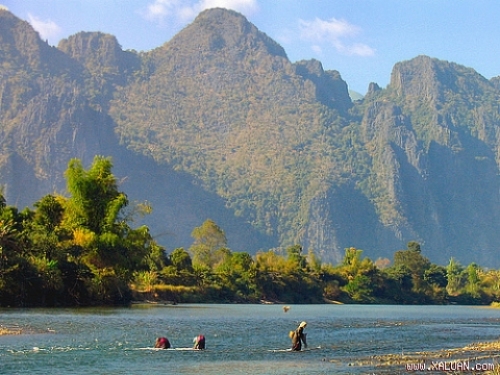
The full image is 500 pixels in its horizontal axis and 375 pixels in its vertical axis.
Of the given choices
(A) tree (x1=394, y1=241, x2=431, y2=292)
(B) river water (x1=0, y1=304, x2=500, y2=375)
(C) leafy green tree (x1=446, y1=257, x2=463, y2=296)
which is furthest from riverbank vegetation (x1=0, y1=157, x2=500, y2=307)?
(C) leafy green tree (x1=446, y1=257, x2=463, y2=296)

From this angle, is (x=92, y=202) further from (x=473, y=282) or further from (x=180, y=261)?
(x=473, y=282)

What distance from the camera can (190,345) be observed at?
40594 millimetres

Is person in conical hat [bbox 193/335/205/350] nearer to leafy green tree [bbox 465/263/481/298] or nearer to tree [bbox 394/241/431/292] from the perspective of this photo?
tree [bbox 394/241/431/292]

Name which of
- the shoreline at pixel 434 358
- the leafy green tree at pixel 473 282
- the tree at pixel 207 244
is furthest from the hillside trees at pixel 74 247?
the leafy green tree at pixel 473 282

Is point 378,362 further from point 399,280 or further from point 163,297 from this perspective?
point 399,280

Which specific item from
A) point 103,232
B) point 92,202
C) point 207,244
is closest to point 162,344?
point 103,232

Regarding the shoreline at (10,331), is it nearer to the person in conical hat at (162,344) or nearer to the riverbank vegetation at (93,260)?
the person in conical hat at (162,344)

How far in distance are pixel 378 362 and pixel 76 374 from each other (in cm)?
1258

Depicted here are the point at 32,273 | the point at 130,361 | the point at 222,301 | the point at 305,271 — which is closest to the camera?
the point at 130,361

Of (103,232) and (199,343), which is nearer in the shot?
(199,343)

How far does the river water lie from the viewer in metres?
31.1

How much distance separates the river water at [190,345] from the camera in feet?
102

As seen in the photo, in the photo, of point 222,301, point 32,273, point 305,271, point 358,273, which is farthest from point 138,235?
point 358,273

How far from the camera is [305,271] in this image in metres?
156
